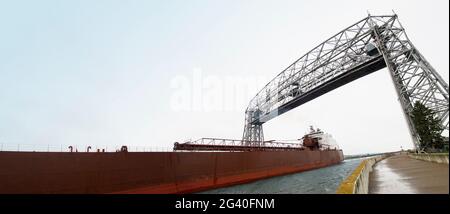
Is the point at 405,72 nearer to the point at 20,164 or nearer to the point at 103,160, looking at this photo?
the point at 103,160

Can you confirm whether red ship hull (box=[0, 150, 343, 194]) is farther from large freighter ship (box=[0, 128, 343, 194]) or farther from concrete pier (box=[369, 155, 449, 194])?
concrete pier (box=[369, 155, 449, 194])

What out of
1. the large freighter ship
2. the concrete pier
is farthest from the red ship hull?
the concrete pier

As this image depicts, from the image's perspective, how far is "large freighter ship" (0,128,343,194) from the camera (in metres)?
8.02

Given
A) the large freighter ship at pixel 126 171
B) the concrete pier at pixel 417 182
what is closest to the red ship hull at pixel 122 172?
the large freighter ship at pixel 126 171

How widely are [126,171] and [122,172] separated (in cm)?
17

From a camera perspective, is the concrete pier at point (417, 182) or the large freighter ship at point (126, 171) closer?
the concrete pier at point (417, 182)

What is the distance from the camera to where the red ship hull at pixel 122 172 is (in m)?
8.00

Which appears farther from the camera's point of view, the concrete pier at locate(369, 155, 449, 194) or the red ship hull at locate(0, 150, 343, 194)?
the red ship hull at locate(0, 150, 343, 194)

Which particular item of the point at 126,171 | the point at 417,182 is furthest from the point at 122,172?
the point at 417,182

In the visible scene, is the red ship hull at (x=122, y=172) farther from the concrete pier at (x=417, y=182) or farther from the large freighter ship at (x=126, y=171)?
the concrete pier at (x=417, y=182)

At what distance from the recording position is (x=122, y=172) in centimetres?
1002

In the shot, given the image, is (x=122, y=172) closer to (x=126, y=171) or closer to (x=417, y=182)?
(x=126, y=171)

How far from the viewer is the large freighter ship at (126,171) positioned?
802 centimetres
